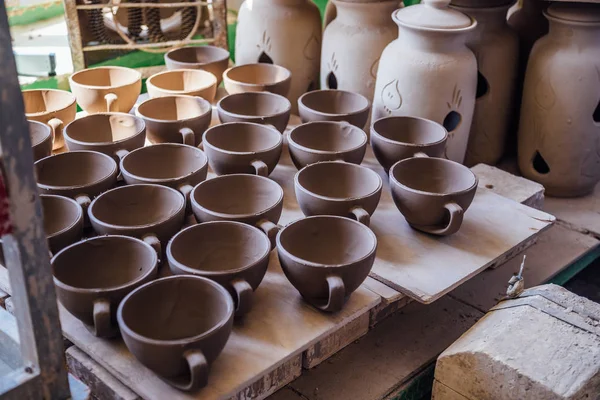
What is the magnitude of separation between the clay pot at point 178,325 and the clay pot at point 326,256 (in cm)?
16

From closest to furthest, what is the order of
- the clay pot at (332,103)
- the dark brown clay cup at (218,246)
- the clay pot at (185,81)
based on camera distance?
the dark brown clay cup at (218,246) → the clay pot at (332,103) → the clay pot at (185,81)

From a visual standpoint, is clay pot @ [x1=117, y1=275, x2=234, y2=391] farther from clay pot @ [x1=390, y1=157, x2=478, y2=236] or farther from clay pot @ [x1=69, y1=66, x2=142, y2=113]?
clay pot @ [x1=69, y1=66, x2=142, y2=113]

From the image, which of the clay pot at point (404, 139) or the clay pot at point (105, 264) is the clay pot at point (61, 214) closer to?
the clay pot at point (105, 264)

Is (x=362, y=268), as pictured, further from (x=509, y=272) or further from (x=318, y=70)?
(x=318, y=70)

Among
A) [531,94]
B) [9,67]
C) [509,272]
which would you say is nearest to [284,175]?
[509,272]

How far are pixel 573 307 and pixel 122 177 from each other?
1.08 metres

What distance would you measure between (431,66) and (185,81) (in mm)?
772

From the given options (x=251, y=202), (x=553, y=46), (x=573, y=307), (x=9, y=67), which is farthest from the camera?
(x=553, y=46)

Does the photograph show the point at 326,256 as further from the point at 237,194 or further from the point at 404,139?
the point at 404,139

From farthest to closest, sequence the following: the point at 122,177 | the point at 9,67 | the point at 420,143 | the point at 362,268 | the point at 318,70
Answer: the point at 318,70, the point at 420,143, the point at 122,177, the point at 362,268, the point at 9,67

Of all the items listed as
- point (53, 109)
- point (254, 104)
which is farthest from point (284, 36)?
point (53, 109)

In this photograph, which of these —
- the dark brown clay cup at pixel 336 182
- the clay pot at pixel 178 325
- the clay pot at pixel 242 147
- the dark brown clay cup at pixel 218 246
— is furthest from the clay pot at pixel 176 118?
the clay pot at pixel 178 325

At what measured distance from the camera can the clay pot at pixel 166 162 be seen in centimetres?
161

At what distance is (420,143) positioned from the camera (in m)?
1.80
